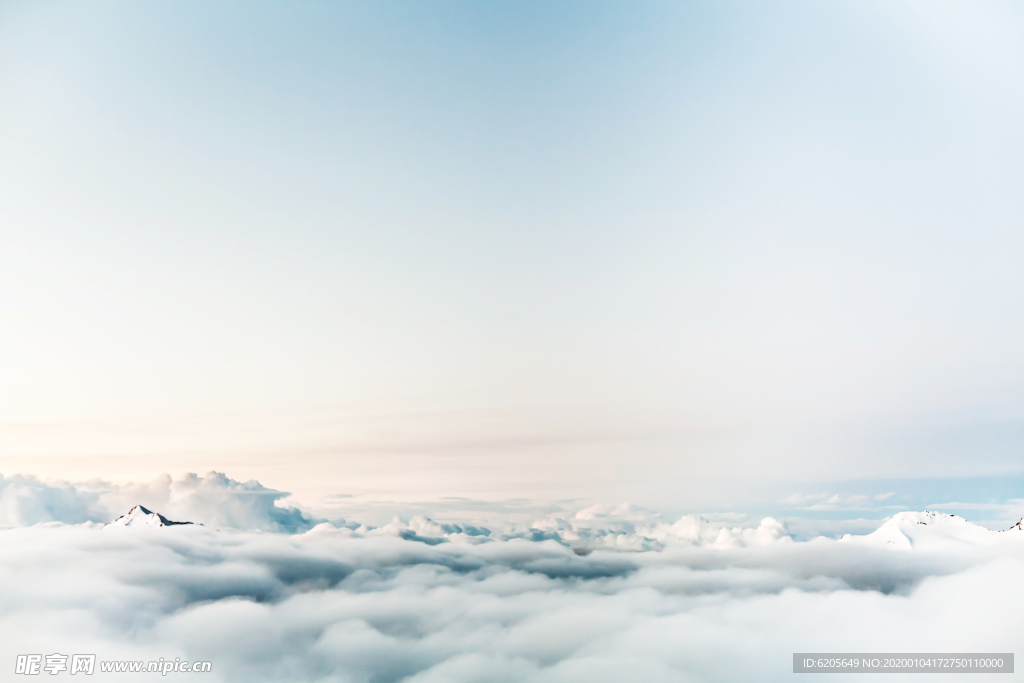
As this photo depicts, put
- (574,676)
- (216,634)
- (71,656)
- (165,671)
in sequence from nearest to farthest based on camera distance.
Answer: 1. (71,656)
2. (165,671)
3. (216,634)
4. (574,676)

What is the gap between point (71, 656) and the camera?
68.8 metres

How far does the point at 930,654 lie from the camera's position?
268 feet

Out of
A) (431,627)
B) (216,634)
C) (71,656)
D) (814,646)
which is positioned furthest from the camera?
(431,627)

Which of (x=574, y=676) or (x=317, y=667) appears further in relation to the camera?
(x=317, y=667)

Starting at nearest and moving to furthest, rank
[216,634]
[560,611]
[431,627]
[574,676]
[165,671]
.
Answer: [165,671]
[216,634]
[574,676]
[560,611]
[431,627]

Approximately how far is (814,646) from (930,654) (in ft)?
76.1

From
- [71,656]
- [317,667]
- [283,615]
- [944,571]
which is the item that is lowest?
[317,667]

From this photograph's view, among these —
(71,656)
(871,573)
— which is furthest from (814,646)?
(71,656)

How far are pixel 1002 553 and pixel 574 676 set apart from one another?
91003 mm

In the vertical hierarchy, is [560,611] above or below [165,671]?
below

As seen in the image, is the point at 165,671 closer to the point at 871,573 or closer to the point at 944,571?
the point at 871,573

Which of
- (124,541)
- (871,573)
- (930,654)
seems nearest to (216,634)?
(124,541)

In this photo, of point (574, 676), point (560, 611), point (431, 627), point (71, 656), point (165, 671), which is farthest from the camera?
point (431, 627)

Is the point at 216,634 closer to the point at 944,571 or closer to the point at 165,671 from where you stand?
the point at 165,671
